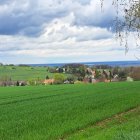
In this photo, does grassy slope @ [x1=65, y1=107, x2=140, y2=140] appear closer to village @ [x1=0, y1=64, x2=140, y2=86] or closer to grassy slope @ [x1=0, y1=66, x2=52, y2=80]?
village @ [x1=0, y1=64, x2=140, y2=86]

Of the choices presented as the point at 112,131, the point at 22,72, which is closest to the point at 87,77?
the point at 22,72

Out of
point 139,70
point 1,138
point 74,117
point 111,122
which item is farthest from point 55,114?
point 139,70

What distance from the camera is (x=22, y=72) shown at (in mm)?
130375

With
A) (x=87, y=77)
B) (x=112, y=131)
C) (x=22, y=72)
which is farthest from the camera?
(x=22, y=72)

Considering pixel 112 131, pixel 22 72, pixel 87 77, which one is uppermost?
pixel 112 131

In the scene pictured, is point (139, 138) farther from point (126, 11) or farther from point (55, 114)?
point (55, 114)

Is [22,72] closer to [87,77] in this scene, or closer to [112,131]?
[87,77]

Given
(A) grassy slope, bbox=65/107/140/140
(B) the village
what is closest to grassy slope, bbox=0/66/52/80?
(B) the village

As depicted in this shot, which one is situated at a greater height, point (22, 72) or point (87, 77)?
point (22, 72)

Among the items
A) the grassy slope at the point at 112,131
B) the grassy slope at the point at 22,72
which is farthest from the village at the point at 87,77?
the grassy slope at the point at 112,131

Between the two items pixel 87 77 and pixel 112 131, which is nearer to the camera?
pixel 112 131

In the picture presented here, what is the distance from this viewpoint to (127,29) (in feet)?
66.2

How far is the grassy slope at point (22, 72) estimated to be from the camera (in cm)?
11979

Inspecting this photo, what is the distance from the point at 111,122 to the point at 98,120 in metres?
0.80
